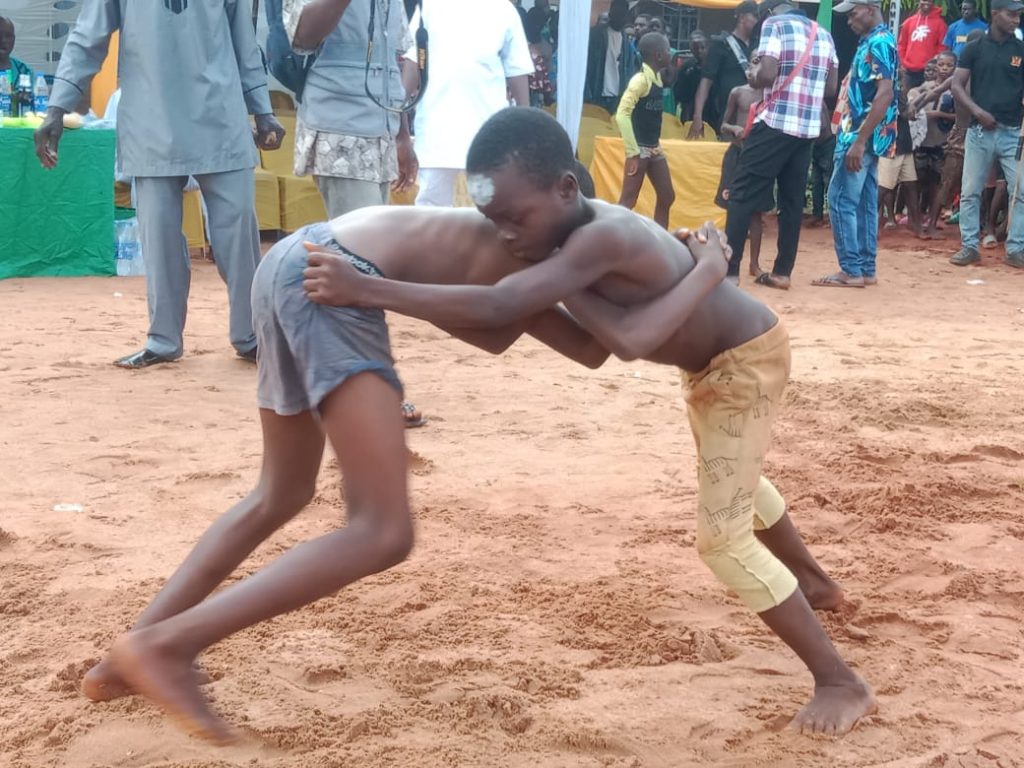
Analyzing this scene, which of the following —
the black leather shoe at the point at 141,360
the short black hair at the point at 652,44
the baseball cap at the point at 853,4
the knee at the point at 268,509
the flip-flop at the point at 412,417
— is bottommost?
the black leather shoe at the point at 141,360

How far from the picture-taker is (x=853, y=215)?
29.6ft

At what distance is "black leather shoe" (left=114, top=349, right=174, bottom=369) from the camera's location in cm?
596

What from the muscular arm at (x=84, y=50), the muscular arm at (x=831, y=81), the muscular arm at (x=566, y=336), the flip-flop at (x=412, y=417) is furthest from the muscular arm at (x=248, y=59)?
the muscular arm at (x=831, y=81)

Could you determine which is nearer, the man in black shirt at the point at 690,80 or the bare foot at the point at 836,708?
the bare foot at the point at 836,708

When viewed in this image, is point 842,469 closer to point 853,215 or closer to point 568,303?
point 568,303

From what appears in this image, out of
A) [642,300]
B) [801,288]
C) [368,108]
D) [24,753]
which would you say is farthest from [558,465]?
[801,288]

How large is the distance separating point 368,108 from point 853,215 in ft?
16.2

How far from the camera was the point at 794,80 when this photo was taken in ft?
27.5

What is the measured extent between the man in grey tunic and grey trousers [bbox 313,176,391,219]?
2.41 feet

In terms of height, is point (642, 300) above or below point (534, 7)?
below

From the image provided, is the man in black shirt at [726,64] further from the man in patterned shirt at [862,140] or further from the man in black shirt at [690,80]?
the man in patterned shirt at [862,140]

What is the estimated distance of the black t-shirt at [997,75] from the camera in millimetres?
10062

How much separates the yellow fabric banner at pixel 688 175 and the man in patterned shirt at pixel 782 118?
225 centimetres

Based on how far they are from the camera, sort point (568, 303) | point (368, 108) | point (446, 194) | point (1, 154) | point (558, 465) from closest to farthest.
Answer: point (568, 303), point (558, 465), point (368, 108), point (446, 194), point (1, 154)
